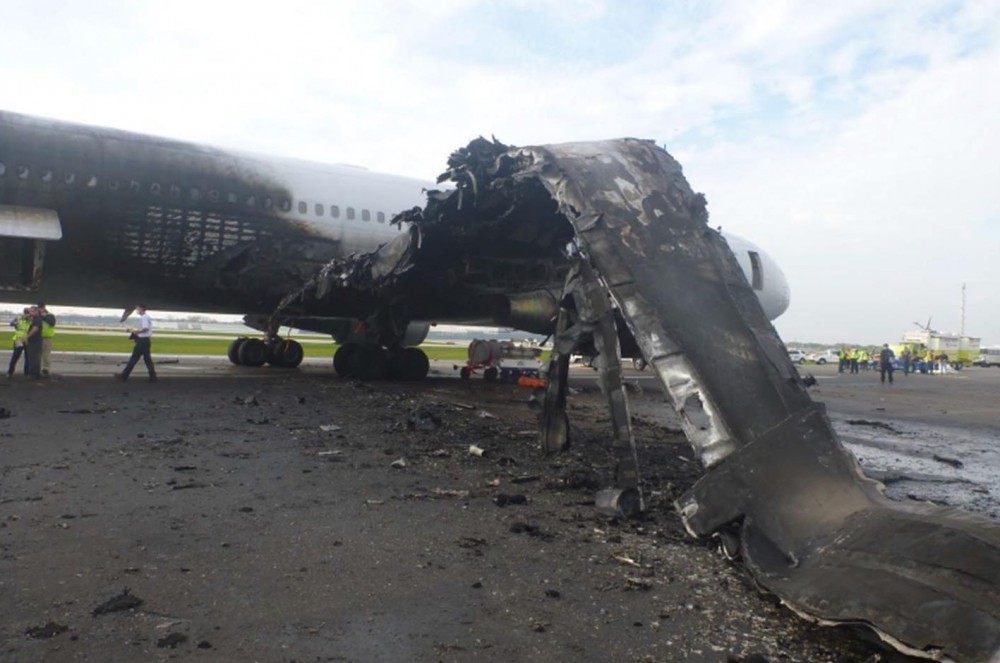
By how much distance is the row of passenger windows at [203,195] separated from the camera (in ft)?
38.4

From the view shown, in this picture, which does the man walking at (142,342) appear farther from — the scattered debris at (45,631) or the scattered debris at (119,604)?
the scattered debris at (45,631)

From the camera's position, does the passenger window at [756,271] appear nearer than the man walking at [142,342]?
No

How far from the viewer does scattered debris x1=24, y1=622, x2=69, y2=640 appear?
3.04 meters

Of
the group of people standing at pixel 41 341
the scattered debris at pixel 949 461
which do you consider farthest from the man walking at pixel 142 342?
the scattered debris at pixel 949 461

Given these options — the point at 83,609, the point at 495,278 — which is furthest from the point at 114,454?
the point at 495,278

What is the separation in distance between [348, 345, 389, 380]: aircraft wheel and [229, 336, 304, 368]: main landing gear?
176 inches

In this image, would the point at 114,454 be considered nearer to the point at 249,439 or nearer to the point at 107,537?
the point at 249,439

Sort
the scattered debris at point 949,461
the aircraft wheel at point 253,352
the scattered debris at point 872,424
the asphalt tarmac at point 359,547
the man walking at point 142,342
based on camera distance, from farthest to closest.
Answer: the aircraft wheel at point 253,352, the man walking at point 142,342, the scattered debris at point 872,424, the scattered debris at point 949,461, the asphalt tarmac at point 359,547

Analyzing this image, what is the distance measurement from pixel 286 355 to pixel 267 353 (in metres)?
0.51

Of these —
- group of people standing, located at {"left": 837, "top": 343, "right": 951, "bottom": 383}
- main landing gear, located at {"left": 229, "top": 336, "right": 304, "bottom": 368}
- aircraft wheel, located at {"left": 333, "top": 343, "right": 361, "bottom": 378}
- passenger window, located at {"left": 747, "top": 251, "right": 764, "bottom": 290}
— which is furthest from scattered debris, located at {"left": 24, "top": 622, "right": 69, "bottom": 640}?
group of people standing, located at {"left": 837, "top": 343, "right": 951, "bottom": 383}

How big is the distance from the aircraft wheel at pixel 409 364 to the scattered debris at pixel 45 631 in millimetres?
12589

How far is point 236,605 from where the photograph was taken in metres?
3.47

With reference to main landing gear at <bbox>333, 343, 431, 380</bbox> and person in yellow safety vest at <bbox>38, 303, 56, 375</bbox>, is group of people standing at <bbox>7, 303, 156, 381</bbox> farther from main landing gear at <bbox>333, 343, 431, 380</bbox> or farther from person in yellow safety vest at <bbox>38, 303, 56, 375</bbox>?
main landing gear at <bbox>333, 343, 431, 380</bbox>

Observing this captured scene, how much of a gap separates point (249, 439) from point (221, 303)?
7335mm
